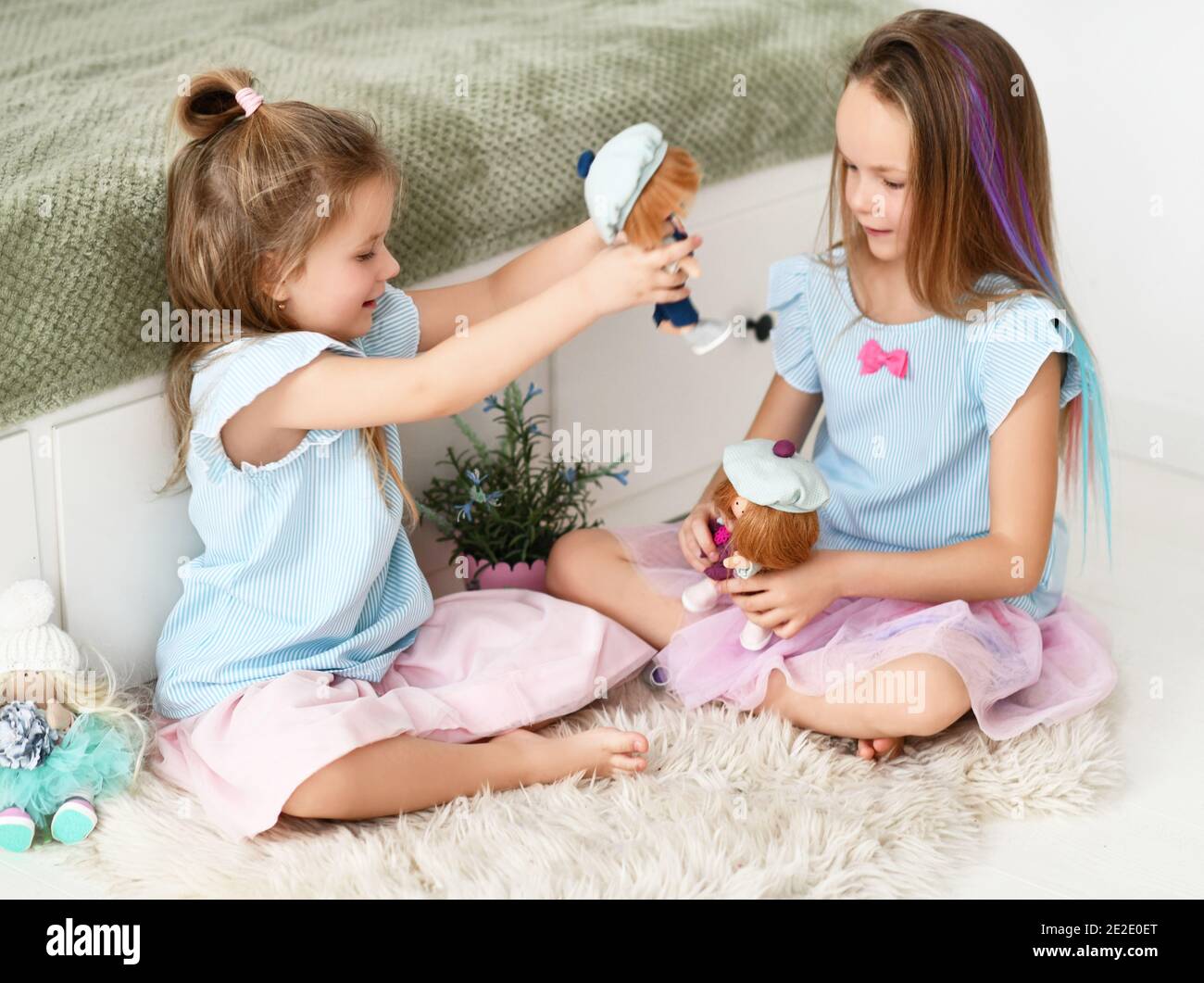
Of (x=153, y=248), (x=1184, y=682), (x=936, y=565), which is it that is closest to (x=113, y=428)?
(x=153, y=248)

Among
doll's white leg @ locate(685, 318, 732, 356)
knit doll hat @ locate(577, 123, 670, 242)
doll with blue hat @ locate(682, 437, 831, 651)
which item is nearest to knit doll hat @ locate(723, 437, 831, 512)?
doll with blue hat @ locate(682, 437, 831, 651)

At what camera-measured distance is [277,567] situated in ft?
4.40

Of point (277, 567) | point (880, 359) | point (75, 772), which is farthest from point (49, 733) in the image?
point (880, 359)

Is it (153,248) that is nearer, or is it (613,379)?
(153,248)

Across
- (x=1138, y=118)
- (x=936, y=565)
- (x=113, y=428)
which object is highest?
(x=1138, y=118)

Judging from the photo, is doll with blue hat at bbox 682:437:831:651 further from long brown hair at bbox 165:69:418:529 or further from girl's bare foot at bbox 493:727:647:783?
long brown hair at bbox 165:69:418:529

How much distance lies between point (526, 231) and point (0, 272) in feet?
1.84

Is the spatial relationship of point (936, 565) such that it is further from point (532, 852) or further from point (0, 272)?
point (0, 272)

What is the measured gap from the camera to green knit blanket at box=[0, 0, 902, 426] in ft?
4.14

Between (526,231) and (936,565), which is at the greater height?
(526,231)


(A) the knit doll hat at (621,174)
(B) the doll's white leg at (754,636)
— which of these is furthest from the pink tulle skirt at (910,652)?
(A) the knit doll hat at (621,174)

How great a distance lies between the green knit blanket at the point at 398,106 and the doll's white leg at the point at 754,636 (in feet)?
1.58

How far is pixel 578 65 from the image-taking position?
1665 mm
